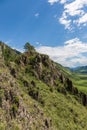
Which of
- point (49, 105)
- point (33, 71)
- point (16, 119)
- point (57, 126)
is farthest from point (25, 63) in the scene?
point (16, 119)

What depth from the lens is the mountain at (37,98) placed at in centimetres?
8262

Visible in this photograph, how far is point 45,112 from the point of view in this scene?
4341 inches

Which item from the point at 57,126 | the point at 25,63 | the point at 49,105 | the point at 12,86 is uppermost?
the point at 25,63

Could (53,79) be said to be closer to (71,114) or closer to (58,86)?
(58,86)

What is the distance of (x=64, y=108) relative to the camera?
121125mm

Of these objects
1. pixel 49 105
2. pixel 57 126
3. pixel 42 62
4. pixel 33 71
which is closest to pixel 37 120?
pixel 57 126

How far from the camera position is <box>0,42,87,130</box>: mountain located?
8262cm

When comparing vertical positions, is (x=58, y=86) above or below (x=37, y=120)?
above

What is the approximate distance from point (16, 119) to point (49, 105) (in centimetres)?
3762

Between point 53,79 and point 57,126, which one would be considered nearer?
point 57,126

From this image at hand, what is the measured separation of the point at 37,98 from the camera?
378ft

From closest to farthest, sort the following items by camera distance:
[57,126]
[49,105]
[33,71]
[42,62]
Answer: [57,126] → [49,105] → [33,71] → [42,62]

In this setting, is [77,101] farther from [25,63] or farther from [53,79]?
[25,63]

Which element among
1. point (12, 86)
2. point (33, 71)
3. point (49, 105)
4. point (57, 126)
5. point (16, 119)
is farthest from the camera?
point (33, 71)
